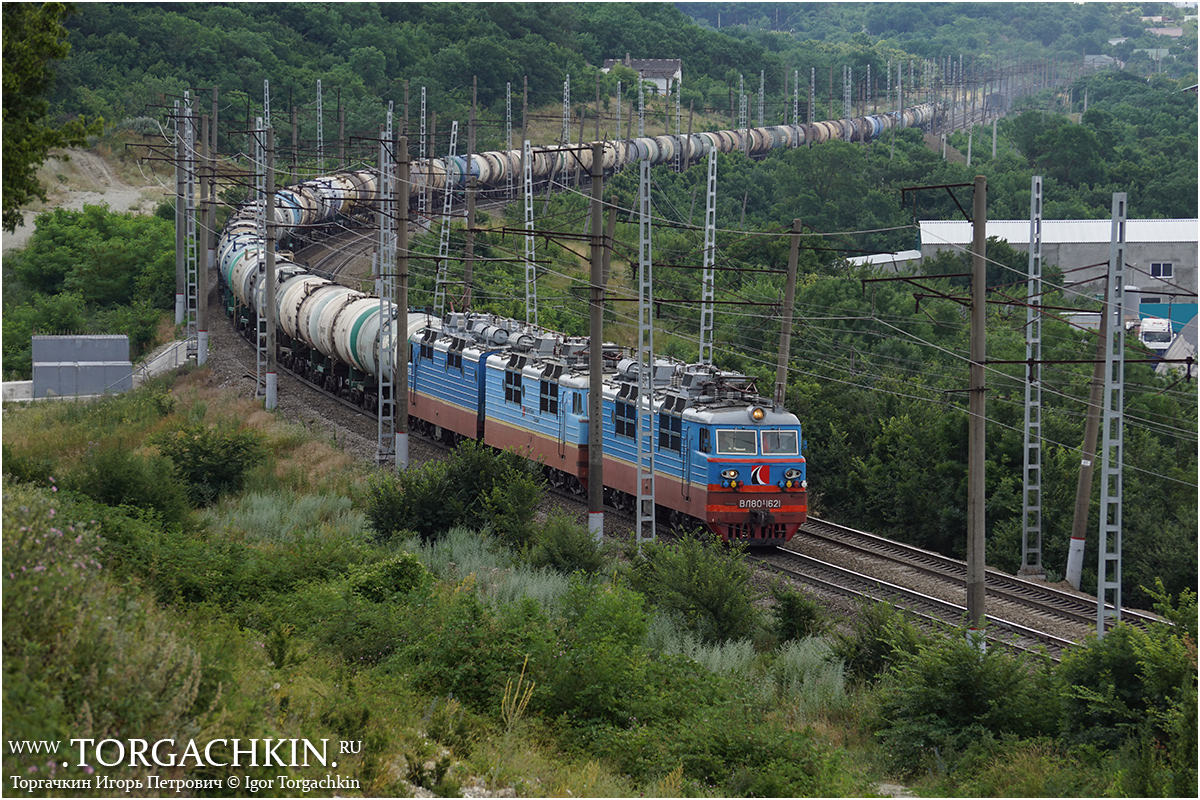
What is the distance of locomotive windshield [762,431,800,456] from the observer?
26.9m

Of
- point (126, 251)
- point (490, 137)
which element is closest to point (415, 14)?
point (490, 137)

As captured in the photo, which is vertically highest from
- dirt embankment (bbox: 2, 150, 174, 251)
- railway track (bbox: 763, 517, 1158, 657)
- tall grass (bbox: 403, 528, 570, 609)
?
dirt embankment (bbox: 2, 150, 174, 251)

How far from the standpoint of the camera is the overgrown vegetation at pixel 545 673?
34.3ft

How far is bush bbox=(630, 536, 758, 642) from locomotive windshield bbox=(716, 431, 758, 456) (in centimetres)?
501

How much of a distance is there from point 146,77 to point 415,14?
4566cm

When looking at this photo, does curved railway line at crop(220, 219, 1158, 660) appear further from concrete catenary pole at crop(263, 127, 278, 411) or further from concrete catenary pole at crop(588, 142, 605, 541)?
concrete catenary pole at crop(263, 127, 278, 411)

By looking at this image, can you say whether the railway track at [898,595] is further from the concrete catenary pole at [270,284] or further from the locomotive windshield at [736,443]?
the concrete catenary pole at [270,284]

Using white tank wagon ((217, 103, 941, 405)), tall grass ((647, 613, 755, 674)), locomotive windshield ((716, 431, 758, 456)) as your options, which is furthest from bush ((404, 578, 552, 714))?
white tank wagon ((217, 103, 941, 405))

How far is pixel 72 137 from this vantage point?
15758 mm

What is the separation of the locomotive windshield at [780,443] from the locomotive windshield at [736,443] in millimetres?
280

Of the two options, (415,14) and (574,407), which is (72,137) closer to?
(574,407)

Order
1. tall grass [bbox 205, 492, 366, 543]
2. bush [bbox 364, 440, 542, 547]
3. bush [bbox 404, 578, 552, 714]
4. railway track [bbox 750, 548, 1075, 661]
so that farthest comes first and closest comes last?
bush [bbox 364, 440, 542, 547] < tall grass [bbox 205, 492, 366, 543] < railway track [bbox 750, 548, 1075, 661] < bush [bbox 404, 578, 552, 714]

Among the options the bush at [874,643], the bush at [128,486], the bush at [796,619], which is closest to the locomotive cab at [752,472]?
the bush at [796,619]

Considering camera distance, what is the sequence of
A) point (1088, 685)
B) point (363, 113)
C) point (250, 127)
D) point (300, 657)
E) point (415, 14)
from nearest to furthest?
1. point (300, 657)
2. point (1088, 685)
3. point (250, 127)
4. point (363, 113)
5. point (415, 14)
